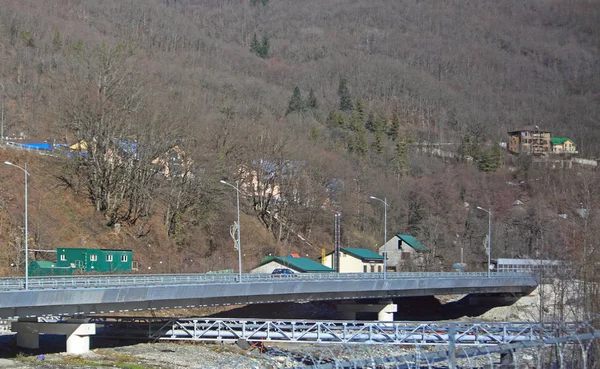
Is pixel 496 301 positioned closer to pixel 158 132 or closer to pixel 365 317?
pixel 365 317

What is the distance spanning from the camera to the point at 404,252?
A: 4695 inches

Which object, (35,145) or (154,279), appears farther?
(35,145)

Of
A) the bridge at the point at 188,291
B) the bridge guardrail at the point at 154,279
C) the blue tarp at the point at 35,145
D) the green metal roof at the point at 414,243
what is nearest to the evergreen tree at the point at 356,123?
the green metal roof at the point at 414,243

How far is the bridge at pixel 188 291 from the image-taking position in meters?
46.4

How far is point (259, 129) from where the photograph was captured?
12462 centimetres

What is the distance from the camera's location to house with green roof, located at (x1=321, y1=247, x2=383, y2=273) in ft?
342

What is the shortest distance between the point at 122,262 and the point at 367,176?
71.2m

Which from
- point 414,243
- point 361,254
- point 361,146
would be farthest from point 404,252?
point 361,146

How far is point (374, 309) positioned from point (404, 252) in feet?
140

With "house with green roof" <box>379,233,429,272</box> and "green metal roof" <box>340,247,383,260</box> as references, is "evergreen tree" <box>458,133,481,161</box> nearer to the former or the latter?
"house with green roof" <box>379,233,429,272</box>

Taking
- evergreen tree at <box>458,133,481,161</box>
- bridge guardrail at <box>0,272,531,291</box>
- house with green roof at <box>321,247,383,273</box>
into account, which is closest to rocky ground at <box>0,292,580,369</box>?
bridge guardrail at <box>0,272,531,291</box>

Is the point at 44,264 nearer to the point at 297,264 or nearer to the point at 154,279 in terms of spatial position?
the point at 154,279

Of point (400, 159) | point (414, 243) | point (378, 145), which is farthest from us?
point (378, 145)

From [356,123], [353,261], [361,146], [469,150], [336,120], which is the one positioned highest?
[336,120]
